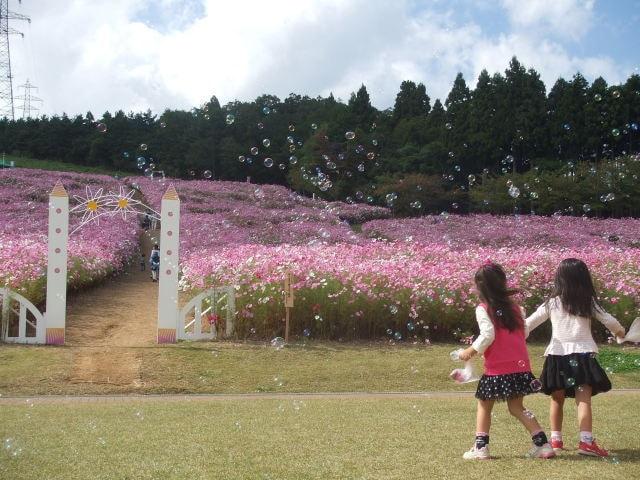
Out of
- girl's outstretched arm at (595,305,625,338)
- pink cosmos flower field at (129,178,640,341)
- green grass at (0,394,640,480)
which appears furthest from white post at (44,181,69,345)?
girl's outstretched arm at (595,305,625,338)

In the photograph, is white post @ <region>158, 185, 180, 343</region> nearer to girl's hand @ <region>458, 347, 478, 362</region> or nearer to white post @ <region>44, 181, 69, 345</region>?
white post @ <region>44, 181, 69, 345</region>

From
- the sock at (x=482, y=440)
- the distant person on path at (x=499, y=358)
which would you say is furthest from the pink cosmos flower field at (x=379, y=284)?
the sock at (x=482, y=440)

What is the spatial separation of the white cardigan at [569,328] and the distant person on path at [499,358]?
0.20 meters

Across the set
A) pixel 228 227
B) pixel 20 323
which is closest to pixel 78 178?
pixel 228 227

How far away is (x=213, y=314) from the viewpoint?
12.8m

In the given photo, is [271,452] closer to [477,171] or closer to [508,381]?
[508,381]

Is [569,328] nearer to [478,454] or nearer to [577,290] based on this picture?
[577,290]

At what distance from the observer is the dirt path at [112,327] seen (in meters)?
10.4

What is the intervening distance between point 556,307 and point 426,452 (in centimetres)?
147

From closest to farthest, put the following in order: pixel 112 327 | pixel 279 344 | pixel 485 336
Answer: pixel 485 336 → pixel 279 344 → pixel 112 327

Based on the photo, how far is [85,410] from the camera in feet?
25.6

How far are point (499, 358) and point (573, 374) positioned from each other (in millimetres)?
575

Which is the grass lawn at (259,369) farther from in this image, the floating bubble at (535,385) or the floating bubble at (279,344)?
the floating bubble at (535,385)

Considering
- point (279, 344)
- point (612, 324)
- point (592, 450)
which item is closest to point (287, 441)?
point (592, 450)
